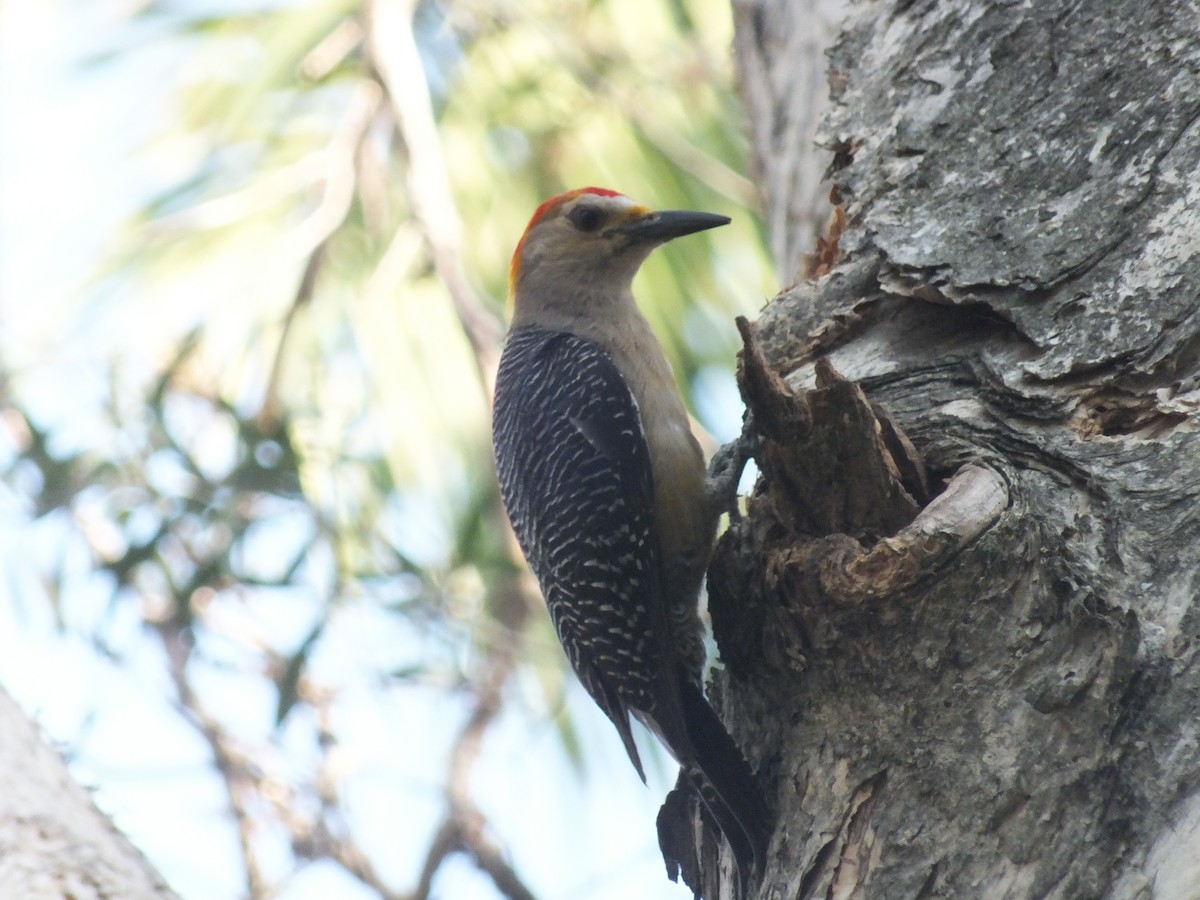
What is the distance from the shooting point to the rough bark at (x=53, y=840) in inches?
76.5

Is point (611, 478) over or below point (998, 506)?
over

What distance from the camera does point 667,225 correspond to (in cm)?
379

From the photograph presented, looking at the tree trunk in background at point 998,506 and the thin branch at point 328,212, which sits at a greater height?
the thin branch at point 328,212

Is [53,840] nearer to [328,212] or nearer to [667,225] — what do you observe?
[667,225]

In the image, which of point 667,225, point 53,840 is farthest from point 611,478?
point 53,840

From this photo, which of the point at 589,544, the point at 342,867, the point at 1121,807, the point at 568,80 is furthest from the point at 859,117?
the point at 342,867

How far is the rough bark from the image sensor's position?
194 cm

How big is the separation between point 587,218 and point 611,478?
3.62 feet

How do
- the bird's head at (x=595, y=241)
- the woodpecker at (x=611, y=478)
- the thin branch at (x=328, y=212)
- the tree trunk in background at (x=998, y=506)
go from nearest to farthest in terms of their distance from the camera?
1. the tree trunk in background at (x=998, y=506)
2. the woodpecker at (x=611, y=478)
3. the bird's head at (x=595, y=241)
4. the thin branch at (x=328, y=212)

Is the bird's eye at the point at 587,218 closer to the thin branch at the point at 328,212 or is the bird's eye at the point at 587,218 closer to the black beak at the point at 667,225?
the black beak at the point at 667,225

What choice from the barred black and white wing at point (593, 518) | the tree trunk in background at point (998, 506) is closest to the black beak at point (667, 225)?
the barred black and white wing at point (593, 518)

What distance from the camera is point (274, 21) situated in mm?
5203

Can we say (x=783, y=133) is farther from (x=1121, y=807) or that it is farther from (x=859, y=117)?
(x=1121, y=807)

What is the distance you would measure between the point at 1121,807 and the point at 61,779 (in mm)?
1732
